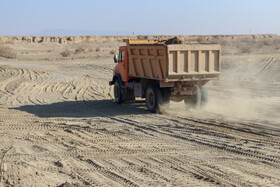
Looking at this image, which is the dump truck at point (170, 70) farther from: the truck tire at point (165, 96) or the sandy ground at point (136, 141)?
the sandy ground at point (136, 141)

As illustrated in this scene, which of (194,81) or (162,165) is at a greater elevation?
(194,81)

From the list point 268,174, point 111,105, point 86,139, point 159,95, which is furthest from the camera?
point 111,105

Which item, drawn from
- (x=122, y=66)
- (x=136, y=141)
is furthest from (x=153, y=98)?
(x=136, y=141)

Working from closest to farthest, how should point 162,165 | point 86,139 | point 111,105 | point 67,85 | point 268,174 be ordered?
point 268,174, point 162,165, point 86,139, point 111,105, point 67,85

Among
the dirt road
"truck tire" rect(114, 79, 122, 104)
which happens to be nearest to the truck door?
"truck tire" rect(114, 79, 122, 104)

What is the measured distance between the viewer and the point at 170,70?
1450 cm

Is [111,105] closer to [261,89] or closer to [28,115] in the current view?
[28,115]

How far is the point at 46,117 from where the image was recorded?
15383mm

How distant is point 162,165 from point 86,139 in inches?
130

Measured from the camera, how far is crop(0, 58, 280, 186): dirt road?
812cm

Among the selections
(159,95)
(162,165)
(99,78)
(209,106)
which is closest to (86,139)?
(162,165)

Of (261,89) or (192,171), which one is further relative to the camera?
(261,89)

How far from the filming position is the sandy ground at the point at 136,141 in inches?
320

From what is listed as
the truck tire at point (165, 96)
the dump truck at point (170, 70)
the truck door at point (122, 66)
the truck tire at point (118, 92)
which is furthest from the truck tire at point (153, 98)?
the truck tire at point (118, 92)
